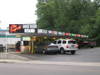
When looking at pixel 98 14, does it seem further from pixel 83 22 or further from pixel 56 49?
pixel 56 49

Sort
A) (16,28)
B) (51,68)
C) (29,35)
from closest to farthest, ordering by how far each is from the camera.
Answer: (51,68), (29,35), (16,28)

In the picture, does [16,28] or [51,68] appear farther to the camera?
[16,28]

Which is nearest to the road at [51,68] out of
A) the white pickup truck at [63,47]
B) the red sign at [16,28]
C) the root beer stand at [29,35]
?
the white pickup truck at [63,47]

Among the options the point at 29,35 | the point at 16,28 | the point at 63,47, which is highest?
the point at 16,28

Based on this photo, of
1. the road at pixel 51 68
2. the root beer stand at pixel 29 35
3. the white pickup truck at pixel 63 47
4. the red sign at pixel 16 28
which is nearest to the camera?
the road at pixel 51 68

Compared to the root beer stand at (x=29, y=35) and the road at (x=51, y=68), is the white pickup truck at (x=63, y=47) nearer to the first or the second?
the root beer stand at (x=29, y=35)

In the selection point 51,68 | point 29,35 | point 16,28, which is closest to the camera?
point 51,68

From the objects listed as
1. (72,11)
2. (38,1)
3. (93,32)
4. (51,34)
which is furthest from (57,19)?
(51,34)

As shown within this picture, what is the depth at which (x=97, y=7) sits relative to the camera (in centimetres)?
8300

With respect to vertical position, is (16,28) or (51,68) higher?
(16,28)

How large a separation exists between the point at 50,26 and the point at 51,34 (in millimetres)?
38646

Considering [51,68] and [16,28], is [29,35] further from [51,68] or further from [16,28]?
[51,68]

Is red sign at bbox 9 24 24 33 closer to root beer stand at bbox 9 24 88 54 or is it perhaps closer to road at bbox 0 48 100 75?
root beer stand at bbox 9 24 88 54

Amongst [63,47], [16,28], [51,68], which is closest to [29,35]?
[16,28]
